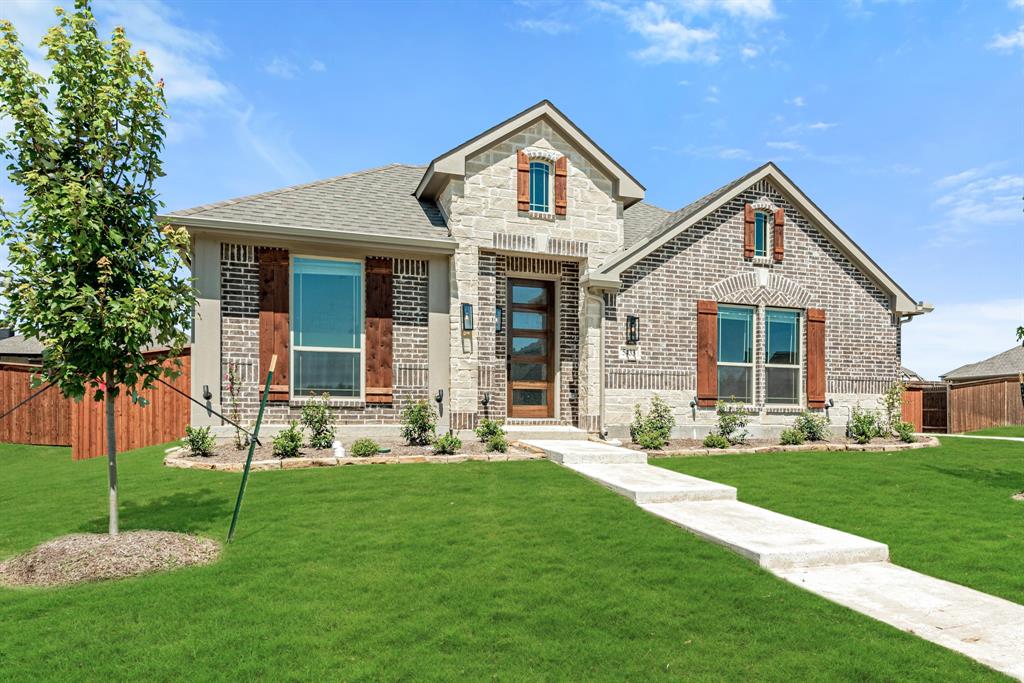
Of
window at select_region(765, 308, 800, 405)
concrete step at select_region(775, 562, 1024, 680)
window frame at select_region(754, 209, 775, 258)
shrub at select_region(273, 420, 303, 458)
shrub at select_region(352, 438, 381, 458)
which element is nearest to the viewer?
concrete step at select_region(775, 562, 1024, 680)

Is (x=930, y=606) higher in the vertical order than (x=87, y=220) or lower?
lower

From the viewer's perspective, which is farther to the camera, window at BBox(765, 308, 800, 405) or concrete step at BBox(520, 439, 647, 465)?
window at BBox(765, 308, 800, 405)

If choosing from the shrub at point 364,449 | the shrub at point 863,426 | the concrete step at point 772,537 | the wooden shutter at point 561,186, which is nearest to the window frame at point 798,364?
the shrub at point 863,426

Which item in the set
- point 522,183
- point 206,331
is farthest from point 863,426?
point 206,331

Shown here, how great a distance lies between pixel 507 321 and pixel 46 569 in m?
8.86

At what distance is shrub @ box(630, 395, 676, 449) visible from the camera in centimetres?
1140

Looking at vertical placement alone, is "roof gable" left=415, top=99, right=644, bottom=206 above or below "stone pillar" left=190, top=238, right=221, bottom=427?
above

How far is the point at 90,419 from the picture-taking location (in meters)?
12.3

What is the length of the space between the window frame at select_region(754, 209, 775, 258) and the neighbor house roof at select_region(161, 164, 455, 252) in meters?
7.09

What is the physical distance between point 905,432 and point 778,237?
5.14 meters

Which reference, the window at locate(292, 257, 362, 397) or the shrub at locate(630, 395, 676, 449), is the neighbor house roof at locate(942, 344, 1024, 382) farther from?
the window at locate(292, 257, 362, 397)

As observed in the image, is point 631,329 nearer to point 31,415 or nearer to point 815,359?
point 815,359

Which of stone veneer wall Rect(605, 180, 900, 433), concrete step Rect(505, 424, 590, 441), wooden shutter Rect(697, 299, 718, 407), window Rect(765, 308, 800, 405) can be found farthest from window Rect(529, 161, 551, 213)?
window Rect(765, 308, 800, 405)

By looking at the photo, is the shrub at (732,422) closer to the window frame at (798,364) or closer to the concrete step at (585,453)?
the window frame at (798,364)
